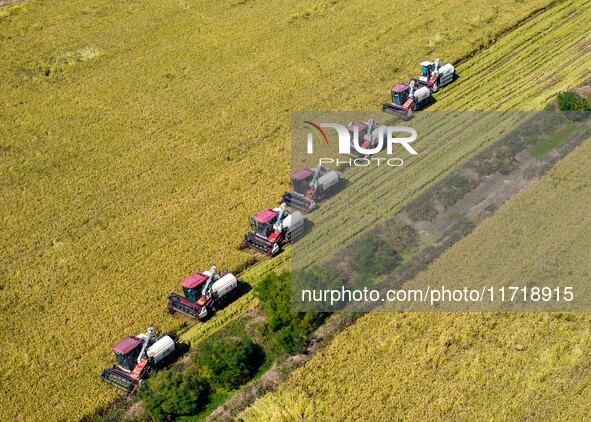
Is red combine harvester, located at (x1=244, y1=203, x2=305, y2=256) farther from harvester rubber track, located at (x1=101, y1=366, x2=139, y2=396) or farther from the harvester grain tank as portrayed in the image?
harvester rubber track, located at (x1=101, y1=366, x2=139, y2=396)

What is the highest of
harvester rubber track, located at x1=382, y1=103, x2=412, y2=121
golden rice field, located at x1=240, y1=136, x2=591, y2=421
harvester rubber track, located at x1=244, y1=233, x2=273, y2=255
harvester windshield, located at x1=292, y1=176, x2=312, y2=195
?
harvester rubber track, located at x1=382, y1=103, x2=412, y2=121

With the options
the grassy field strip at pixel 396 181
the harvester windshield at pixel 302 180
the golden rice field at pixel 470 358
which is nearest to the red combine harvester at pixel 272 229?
the grassy field strip at pixel 396 181

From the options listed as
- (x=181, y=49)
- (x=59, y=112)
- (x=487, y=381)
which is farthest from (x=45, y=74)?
(x=487, y=381)

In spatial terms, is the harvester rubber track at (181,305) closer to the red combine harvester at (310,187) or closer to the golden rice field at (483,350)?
the golden rice field at (483,350)

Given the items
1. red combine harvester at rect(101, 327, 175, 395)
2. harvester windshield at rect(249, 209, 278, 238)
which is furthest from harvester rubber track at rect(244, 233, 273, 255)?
red combine harvester at rect(101, 327, 175, 395)

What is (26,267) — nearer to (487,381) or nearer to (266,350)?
(266,350)

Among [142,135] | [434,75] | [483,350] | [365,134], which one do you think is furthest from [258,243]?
[434,75]

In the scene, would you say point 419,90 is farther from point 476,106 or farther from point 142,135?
point 142,135
